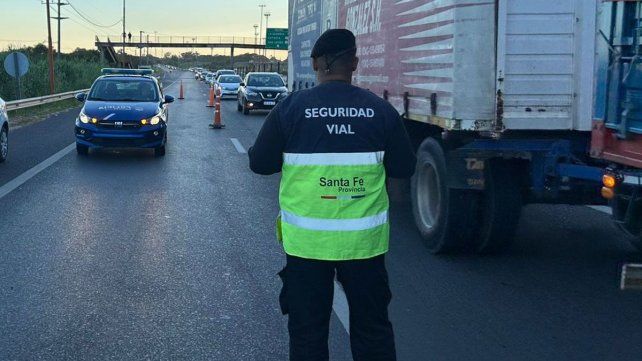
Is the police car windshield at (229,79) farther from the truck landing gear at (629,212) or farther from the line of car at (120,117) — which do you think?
the truck landing gear at (629,212)

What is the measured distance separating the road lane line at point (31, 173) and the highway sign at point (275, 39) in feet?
135

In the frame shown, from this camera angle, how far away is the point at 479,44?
625 centimetres

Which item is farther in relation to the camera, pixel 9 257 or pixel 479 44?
pixel 9 257

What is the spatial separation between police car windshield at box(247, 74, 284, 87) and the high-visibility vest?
27.2 m

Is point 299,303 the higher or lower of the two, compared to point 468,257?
higher

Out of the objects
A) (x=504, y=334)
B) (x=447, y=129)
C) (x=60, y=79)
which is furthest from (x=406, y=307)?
(x=60, y=79)

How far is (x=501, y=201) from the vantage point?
7004 mm

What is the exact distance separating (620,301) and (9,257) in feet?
16.2

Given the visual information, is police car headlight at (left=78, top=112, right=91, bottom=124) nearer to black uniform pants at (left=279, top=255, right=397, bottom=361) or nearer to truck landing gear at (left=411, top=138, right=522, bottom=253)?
truck landing gear at (left=411, top=138, right=522, bottom=253)

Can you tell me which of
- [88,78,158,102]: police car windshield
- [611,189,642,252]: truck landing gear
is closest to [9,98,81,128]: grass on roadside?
[88,78,158,102]: police car windshield

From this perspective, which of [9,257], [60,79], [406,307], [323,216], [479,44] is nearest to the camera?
[323,216]

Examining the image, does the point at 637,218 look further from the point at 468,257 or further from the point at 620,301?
the point at 468,257

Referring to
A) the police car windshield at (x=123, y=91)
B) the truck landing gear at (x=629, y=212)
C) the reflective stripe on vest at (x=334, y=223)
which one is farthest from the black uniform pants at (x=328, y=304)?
the police car windshield at (x=123, y=91)

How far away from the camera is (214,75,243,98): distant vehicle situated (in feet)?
143
